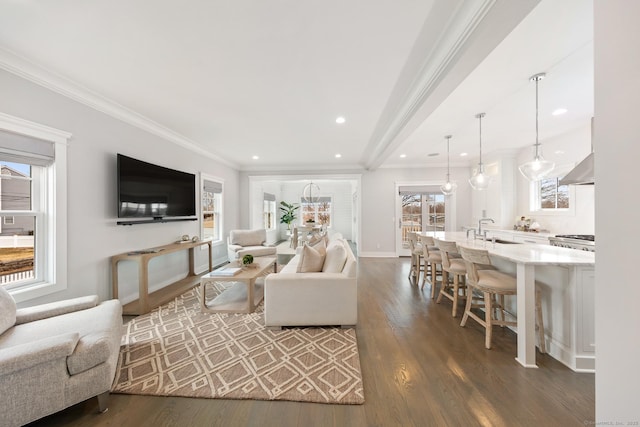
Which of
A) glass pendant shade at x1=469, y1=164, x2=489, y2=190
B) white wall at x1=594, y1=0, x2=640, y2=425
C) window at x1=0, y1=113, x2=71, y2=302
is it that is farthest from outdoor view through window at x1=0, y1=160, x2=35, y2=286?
glass pendant shade at x1=469, y1=164, x2=489, y2=190

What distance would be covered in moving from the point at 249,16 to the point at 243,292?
134 inches

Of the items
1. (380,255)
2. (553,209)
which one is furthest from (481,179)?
(380,255)

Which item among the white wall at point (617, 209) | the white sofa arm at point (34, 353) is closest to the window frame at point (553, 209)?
the white wall at point (617, 209)

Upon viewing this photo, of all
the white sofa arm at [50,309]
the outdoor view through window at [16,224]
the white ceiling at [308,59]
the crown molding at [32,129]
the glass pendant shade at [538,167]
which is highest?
the white ceiling at [308,59]

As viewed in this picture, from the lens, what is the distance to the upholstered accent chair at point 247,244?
521cm

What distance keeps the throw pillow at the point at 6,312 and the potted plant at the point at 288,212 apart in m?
8.56

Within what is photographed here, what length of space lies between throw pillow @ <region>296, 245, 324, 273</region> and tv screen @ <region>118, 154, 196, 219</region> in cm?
238

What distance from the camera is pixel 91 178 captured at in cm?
286

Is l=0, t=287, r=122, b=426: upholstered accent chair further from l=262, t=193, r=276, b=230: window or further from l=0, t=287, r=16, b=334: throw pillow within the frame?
l=262, t=193, r=276, b=230: window

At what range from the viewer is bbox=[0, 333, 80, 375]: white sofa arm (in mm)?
1281

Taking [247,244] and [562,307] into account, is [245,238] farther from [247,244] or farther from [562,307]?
[562,307]

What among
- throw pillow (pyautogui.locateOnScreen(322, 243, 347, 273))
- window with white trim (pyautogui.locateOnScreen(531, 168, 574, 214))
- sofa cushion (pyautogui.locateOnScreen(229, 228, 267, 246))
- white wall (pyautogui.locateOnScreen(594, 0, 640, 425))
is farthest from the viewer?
sofa cushion (pyautogui.locateOnScreen(229, 228, 267, 246))

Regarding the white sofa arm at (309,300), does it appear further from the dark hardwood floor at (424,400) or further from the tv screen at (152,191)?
the tv screen at (152,191)

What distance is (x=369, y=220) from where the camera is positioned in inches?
267
